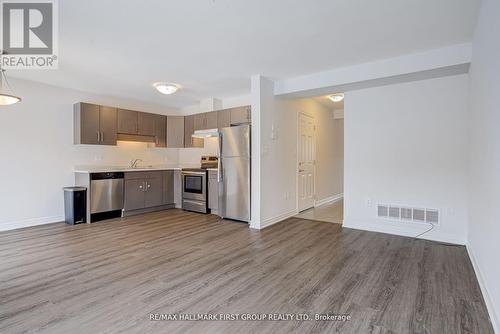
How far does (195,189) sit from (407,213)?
3949mm

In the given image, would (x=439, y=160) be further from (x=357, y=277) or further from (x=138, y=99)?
(x=138, y=99)

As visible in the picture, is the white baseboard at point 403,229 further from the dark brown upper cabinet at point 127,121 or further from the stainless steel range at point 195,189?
the dark brown upper cabinet at point 127,121

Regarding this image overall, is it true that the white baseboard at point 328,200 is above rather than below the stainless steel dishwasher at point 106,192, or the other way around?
below

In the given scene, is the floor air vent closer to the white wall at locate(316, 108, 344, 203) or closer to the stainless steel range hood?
the white wall at locate(316, 108, 344, 203)

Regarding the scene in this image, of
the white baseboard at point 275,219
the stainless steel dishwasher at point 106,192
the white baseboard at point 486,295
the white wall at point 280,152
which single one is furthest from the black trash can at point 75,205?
the white baseboard at point 486,295

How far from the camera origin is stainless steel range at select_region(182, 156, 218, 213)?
548 cm

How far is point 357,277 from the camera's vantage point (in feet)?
8.34

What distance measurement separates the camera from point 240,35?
9.41 feet

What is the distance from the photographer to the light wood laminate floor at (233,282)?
6.04ft

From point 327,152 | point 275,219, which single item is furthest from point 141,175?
point 327,152

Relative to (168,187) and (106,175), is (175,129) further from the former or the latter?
(106,175)

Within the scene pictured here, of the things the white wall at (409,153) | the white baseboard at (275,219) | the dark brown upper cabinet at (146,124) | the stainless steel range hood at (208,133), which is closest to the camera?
the white wall at (409,153)

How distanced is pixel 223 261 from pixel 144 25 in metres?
2.64

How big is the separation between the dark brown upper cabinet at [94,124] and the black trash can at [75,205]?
924mm
